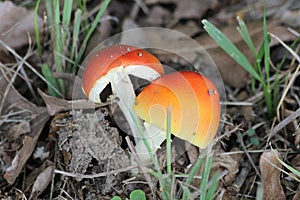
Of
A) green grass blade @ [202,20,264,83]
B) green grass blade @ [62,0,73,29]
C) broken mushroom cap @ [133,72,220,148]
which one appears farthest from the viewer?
green grass blade @ [62,0,73,29]

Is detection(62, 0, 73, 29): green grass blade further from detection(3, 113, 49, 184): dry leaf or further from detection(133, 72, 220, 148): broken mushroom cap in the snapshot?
detection(133, 72, 220, 148): broken mushroom cap

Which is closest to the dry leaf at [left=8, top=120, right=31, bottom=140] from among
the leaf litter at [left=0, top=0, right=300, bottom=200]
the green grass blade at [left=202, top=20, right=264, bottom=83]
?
the leaf litter at [left=0, top=0, right=300, bottom=200]

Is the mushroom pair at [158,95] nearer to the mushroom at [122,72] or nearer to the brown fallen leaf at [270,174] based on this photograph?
the mushroom at [122,72]

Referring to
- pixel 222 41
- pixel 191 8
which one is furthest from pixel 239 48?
pixel 191 8

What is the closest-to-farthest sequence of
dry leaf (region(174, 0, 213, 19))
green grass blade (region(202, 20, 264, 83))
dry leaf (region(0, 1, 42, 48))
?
green grass blade (region(202, 20, 264, 83)) < dry leaf (region(0, 1, 42, 48)) < dry leaf (region(174, 0, 213, 19))

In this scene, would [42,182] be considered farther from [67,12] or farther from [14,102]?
[67,12]

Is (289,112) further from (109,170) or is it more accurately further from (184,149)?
(109,170)
